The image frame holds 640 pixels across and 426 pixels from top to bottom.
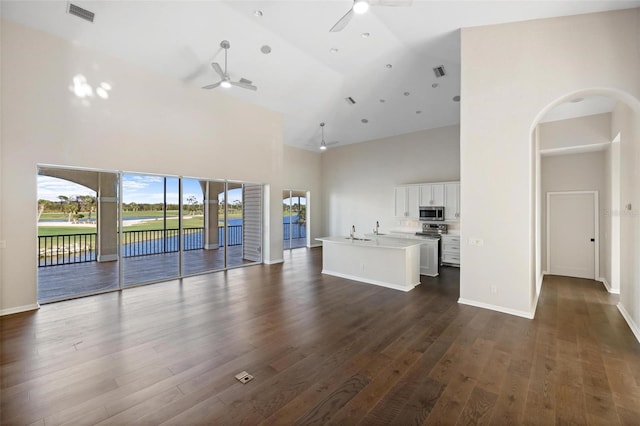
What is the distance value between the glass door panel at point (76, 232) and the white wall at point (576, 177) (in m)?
9.30

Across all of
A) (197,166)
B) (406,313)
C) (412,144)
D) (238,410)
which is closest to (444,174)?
(412,144)

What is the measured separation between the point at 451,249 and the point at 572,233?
101 inches

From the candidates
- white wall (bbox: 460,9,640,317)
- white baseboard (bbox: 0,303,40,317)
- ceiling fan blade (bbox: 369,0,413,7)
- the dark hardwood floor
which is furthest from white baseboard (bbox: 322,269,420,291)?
white baseboard (bbox: 0,303,40,317)

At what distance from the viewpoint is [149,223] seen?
6.41 metres

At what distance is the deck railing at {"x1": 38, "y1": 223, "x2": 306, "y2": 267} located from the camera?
6.08m

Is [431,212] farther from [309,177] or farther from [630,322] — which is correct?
[309,177]

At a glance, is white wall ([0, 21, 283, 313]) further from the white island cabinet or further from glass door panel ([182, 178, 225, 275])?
the white island cabinet

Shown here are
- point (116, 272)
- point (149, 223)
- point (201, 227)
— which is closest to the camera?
point (116, 272)

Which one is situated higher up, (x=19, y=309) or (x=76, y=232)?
(x=76, y=232)

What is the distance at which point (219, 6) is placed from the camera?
4.63 meters

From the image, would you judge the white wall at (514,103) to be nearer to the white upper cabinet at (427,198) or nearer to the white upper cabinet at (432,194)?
the white upper cabinet at (427,198)

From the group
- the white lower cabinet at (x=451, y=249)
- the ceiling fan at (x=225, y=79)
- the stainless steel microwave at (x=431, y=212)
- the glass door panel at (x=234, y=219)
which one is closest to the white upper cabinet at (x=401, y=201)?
the stainless steel microwave at (x=431, y=212)

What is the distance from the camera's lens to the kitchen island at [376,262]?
5.43 metres

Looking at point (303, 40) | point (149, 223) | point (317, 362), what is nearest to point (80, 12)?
point (303, 40)
